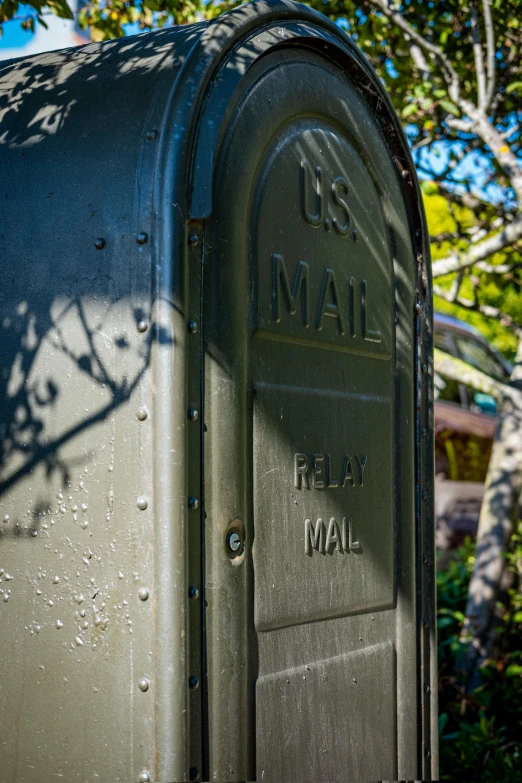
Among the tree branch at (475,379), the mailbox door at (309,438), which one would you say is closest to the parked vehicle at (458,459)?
the tree branch at (475,379)

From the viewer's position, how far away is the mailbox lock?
5.87 ft

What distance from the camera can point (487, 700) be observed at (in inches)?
160

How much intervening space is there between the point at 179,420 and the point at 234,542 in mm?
316

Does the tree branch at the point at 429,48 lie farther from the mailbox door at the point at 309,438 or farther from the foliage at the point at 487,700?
the foliage at the point at 487,700

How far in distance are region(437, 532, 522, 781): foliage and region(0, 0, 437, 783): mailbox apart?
64.3 inches

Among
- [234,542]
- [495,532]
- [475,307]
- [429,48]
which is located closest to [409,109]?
[429,48]

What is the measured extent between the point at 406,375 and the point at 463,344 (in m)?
4.88

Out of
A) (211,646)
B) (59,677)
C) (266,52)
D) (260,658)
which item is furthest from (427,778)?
(266,52)

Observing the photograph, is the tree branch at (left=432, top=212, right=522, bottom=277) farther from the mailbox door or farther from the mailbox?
the mailbox

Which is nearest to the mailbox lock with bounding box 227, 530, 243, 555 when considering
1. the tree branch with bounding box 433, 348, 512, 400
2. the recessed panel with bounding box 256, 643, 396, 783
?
the recessed panel with bounding box 256, 643, 396, 783

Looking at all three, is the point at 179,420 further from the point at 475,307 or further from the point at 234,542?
the point at 475,307

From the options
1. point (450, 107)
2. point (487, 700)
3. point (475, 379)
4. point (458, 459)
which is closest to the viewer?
point (487, 700)

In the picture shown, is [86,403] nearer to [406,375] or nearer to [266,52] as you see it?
[266,52]

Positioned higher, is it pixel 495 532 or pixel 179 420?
pixel 179 420
